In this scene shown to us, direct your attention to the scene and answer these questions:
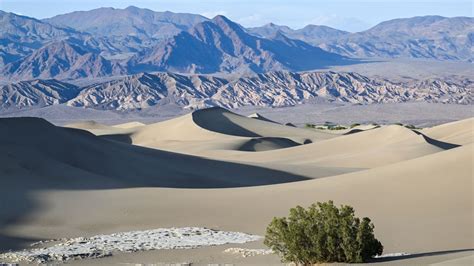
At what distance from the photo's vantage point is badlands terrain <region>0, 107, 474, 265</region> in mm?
20906

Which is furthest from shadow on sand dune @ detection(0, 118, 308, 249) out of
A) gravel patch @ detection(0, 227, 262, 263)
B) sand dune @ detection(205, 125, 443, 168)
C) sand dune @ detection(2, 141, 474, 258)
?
sand dune @ detection(205, 125, 443, 168)

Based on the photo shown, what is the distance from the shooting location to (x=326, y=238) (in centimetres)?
1702

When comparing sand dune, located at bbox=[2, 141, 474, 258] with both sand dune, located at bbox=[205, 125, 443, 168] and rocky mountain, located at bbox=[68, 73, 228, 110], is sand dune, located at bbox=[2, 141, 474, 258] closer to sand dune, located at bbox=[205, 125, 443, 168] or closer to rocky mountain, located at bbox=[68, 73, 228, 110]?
sand dune, located at bbox=[205, 125, 443, 168]

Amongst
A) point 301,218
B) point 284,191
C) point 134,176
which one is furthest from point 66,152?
point 301,218

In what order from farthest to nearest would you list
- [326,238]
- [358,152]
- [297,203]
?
[358,152] → [297,203] → [326,238]

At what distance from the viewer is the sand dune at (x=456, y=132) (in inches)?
2746

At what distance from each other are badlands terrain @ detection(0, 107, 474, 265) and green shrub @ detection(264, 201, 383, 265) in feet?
2.31

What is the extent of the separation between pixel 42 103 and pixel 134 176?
152 m

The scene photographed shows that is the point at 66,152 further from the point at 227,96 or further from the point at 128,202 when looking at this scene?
the point at 227,96

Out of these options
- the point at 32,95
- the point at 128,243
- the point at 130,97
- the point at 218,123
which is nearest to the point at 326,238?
the point at 128,243

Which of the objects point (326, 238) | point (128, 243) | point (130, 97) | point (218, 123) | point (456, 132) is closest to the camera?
point (326, 238)

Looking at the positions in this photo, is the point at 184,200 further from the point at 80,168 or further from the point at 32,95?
the point at 32,95

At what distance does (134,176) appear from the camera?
38625 mm

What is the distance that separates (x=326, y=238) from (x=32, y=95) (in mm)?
178119
